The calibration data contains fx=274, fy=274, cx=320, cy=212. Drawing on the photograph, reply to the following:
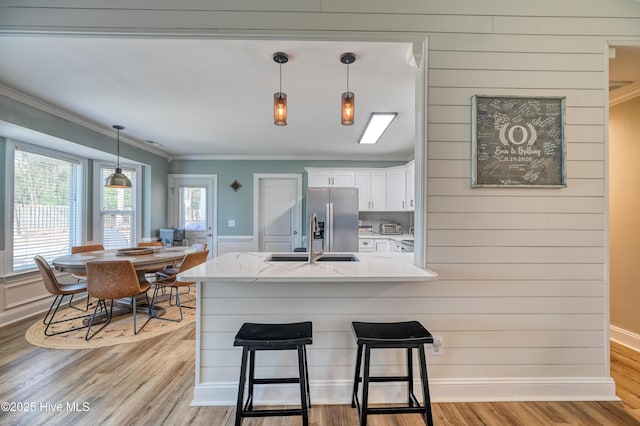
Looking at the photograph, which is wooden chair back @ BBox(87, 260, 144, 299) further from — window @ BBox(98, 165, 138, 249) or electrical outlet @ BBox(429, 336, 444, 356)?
electrical outlet @ BBox(429, 336, 444, 356)

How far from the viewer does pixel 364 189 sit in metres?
5.02

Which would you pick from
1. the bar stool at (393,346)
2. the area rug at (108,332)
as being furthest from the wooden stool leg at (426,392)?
the area rug at (108,332)

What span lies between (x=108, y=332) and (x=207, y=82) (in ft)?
8.67

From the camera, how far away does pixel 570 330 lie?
5.72 ft

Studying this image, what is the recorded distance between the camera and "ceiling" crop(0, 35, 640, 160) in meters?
1.91

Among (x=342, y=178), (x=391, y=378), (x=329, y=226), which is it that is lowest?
(x=391, y=378)

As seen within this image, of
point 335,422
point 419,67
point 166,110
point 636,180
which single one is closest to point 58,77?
point 166,110

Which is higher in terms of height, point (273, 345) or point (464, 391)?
point (273, 345)

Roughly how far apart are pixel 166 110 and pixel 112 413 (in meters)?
2.78

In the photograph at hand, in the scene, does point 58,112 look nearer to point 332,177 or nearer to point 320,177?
point 320,177

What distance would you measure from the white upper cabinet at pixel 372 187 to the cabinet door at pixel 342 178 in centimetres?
11

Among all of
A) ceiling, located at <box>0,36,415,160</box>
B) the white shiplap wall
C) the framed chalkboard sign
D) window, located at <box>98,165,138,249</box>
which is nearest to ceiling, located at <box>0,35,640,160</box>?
ceiling, located at <box>0,36,415,160</box>

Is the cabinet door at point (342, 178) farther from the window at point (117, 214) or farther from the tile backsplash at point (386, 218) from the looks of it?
the window at point (117, 214)

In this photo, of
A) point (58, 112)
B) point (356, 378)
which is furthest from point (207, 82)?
point (356, 378)
